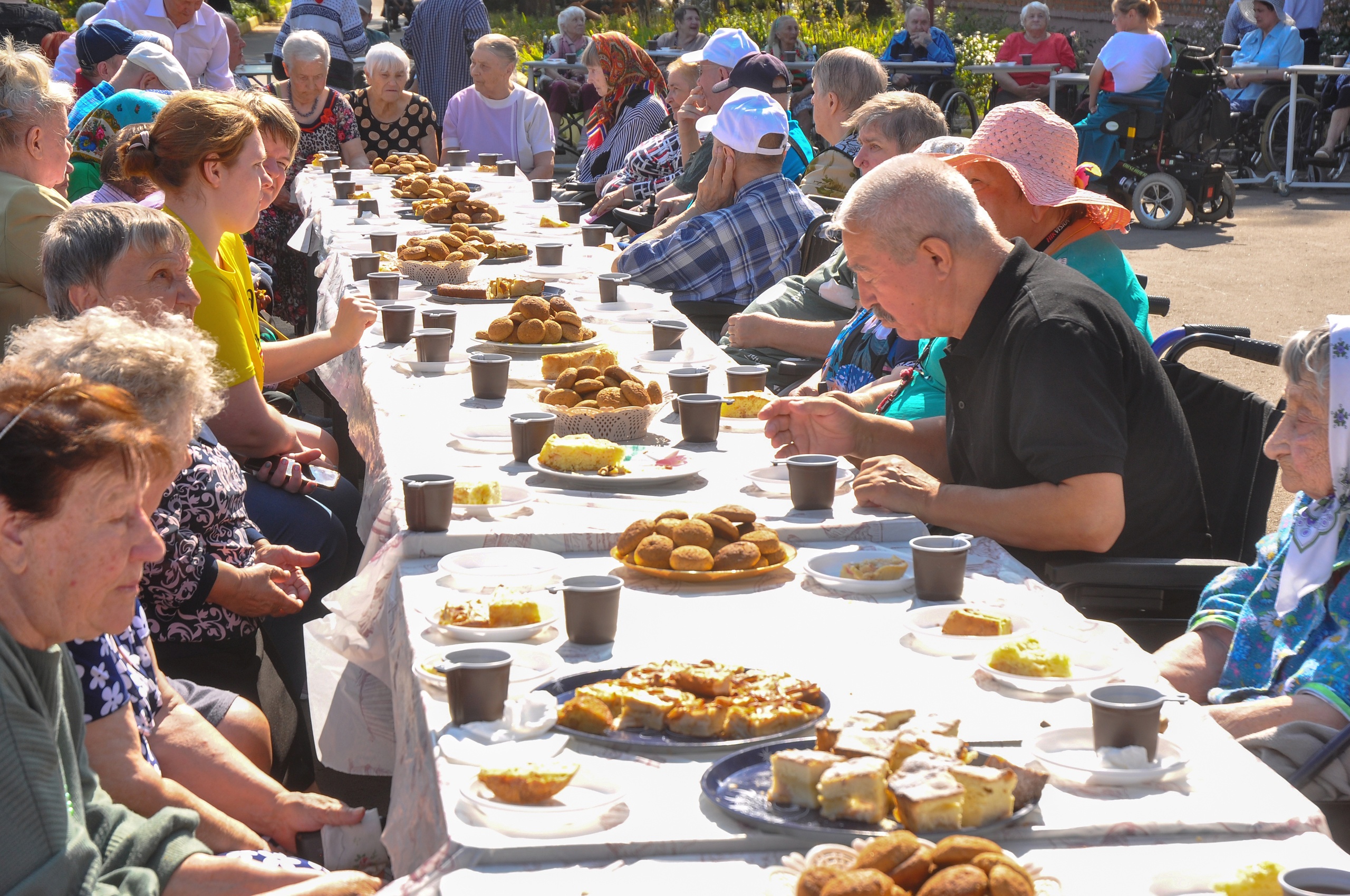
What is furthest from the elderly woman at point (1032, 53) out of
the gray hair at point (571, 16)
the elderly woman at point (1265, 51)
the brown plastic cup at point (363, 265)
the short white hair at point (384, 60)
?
the brown plastic cup at point (363, 265)

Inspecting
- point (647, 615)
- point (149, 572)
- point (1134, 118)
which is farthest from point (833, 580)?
point (1134, 118)

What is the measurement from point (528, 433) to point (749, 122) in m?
2.64

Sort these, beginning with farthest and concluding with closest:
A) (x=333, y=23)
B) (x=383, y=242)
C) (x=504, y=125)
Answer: (x=333, y=23) < (x=504, y=125) < (x=383, y=242)

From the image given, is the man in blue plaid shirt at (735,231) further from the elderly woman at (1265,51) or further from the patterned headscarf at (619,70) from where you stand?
the elderly woman at (1265,51)

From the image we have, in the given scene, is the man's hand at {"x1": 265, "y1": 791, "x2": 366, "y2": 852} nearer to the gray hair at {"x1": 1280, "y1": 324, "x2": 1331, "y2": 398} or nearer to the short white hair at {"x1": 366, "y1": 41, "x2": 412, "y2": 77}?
the gray hair at {"x1": 1280, "y1": 324, "x2": 1331, "y2": 398}

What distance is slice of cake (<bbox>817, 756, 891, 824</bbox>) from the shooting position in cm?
154

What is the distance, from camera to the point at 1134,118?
11.6 meters

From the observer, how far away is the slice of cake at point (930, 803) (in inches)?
59.0

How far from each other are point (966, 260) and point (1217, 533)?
921 millimetres

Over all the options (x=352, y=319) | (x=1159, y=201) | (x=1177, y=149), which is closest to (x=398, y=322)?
(x=352, y=319)

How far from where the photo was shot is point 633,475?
292 centimetres

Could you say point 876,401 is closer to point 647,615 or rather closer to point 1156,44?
point 647,615

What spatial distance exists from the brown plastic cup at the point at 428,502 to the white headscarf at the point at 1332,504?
59.1 inches

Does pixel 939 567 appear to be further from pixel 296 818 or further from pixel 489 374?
pixel 489 374
